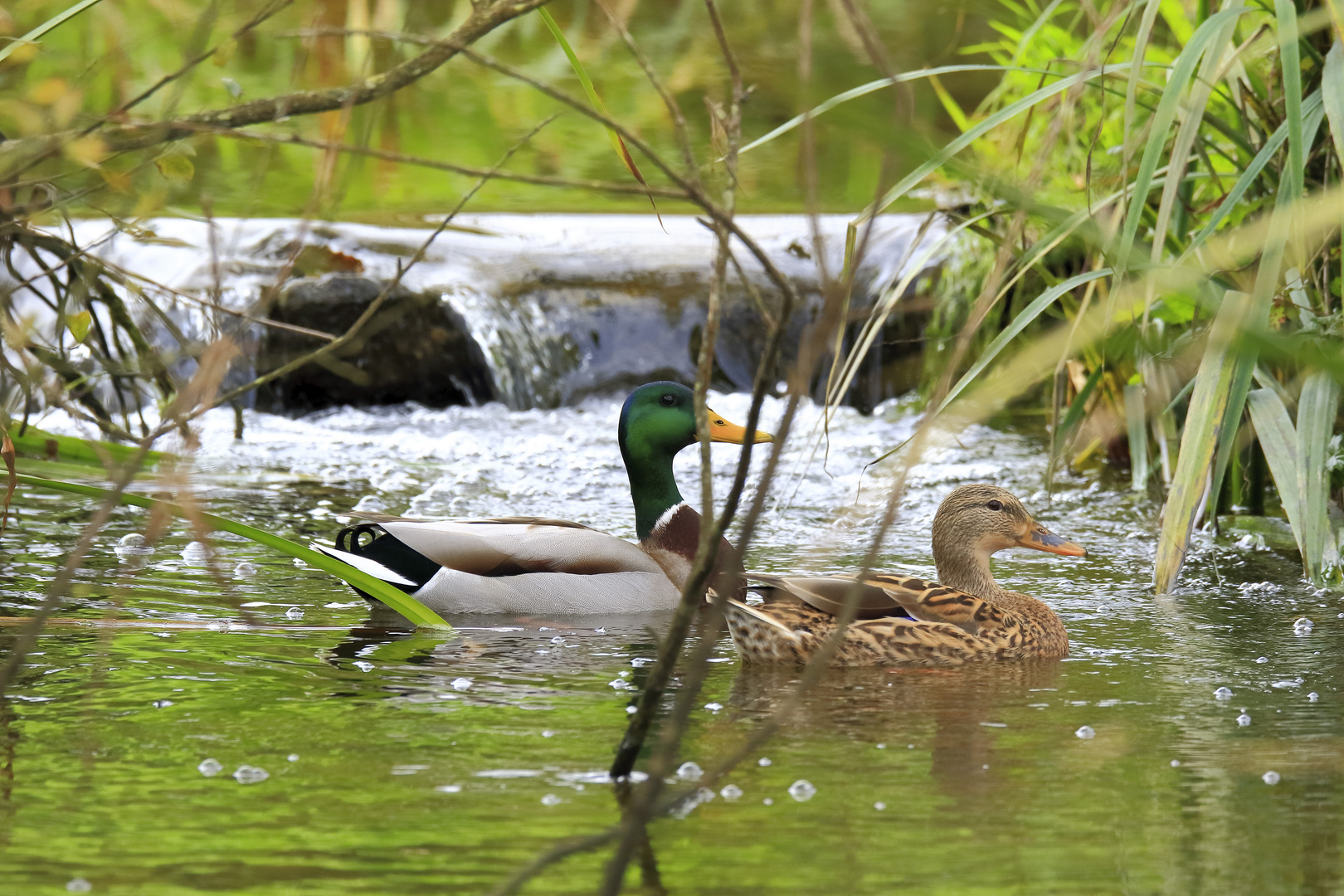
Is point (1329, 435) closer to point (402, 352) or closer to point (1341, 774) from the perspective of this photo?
point (1341, 774)

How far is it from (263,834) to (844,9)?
169 centimetres

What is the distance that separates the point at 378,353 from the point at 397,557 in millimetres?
4485

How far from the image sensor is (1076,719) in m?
3.60

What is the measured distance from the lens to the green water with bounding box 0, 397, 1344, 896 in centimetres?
260

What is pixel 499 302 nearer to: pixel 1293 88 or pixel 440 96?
pixel 1293 88

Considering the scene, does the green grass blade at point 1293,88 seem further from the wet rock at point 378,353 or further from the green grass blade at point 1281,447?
the wet rock at point 378,353

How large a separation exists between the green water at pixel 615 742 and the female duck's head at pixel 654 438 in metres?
0.43

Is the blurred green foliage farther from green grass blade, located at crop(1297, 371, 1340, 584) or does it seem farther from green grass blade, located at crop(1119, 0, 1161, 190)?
green grass blade, located at crop(1297, 371, 1340, 584)

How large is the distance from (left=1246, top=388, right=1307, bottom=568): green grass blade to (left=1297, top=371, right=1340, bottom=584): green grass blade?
0.07 feet

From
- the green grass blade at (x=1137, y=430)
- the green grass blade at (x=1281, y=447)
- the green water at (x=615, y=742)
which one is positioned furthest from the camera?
the green grass blade at (x=1137, y=430)

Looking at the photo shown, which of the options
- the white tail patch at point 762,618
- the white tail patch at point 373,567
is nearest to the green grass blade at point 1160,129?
the white tail patch at point 762,618

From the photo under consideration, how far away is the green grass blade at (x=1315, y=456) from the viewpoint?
4.37 m

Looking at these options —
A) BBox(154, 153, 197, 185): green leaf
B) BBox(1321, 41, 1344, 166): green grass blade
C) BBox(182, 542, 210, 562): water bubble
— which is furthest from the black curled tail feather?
BBox(1321, 41, 1344, 166): green grass blade

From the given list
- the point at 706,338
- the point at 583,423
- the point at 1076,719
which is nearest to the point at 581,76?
the point at 706,338
